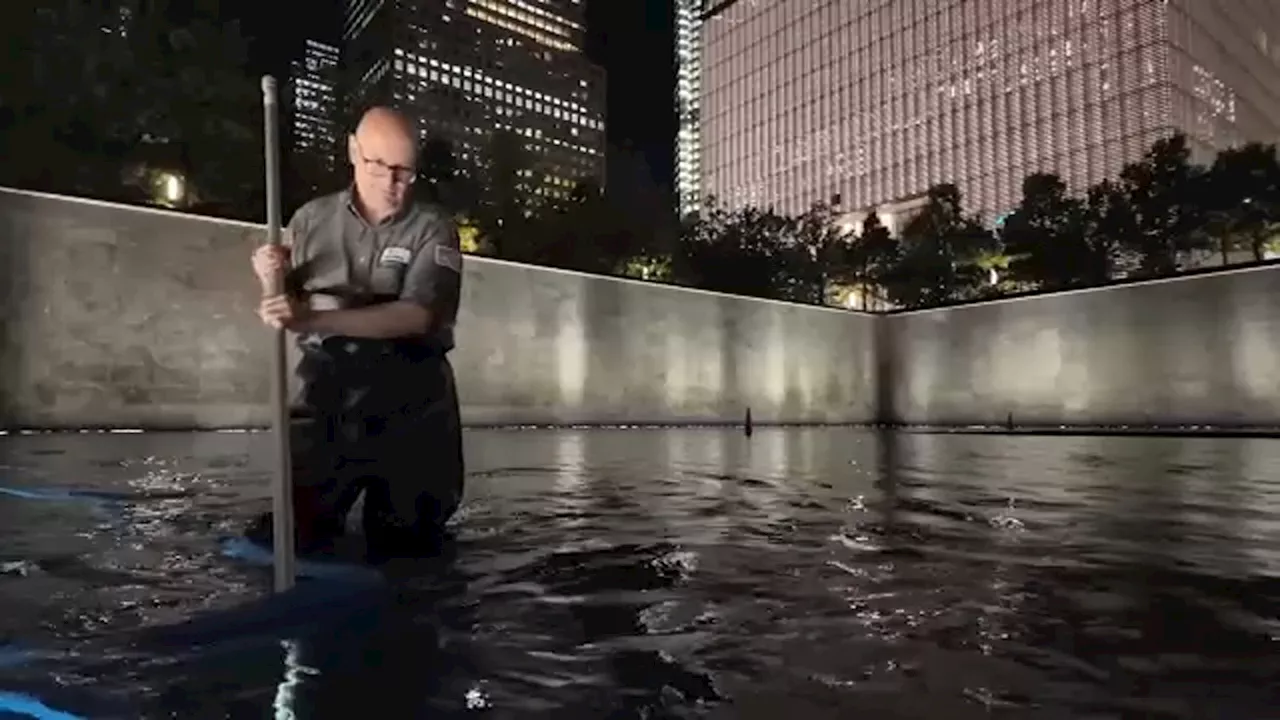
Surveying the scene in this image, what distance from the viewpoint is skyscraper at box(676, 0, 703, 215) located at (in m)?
133

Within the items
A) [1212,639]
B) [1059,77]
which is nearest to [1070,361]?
[1212,639]

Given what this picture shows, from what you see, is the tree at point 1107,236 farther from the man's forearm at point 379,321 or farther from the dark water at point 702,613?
the man's forearm at point 379,321

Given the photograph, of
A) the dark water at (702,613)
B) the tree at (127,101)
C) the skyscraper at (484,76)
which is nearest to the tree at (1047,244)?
the tree at (127,101)

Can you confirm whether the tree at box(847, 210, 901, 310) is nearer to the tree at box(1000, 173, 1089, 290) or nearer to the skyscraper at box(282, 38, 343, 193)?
the tree at box(1000, 173, 1089, 290)

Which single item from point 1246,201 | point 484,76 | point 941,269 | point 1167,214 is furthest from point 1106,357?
point 484,76

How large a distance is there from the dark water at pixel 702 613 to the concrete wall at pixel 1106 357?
2055 cm

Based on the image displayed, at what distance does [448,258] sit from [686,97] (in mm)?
140754

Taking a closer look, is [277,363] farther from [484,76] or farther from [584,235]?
[484,76]

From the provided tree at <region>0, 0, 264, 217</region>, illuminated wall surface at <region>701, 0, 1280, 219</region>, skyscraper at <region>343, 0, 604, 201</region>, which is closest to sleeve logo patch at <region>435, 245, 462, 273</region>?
tree at <region>0, 0, 264, 217</region>

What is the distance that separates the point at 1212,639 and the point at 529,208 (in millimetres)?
36414

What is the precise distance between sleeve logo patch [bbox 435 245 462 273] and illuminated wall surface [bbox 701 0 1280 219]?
78.7 metres

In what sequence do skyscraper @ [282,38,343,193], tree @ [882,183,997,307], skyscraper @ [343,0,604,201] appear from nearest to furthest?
skyscraper @ [282,38,343,193] → tree @ [882,183,997,307] → skyscraper @ [343,0,604,201]

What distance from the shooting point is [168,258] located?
1955cm

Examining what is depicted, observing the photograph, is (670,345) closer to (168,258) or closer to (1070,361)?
(1070,361)
